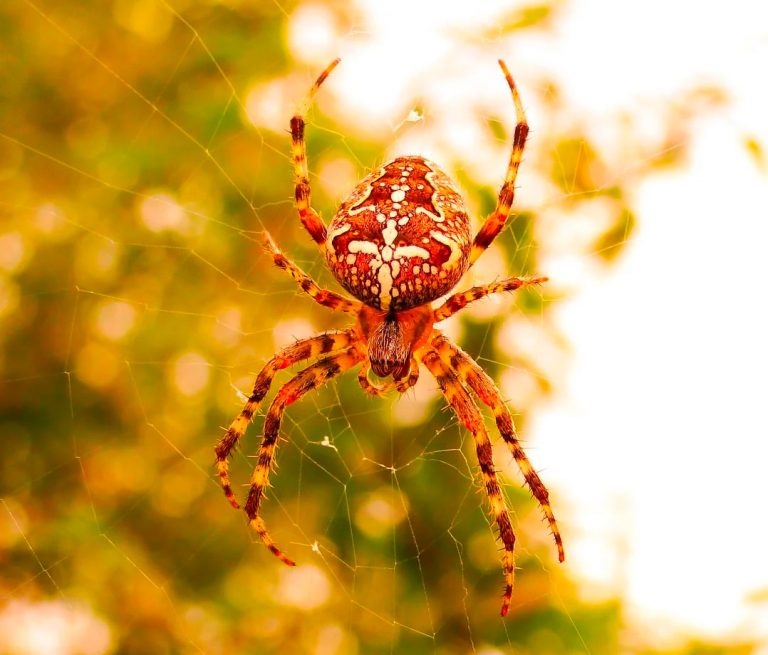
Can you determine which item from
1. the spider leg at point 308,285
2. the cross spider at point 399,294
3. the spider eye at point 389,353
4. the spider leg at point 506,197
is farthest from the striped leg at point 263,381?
the spider leg at point 506,197

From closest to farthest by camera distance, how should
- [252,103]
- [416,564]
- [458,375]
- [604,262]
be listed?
[458,375]
[416,564]
[604,262]
[252,103]

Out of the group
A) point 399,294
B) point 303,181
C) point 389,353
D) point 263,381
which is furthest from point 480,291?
point 263,381

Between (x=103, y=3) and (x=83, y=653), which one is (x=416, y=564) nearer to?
(x=83, y=653)

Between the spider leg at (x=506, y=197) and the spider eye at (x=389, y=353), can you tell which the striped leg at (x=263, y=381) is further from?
the spider leg at (x=506, y=197)

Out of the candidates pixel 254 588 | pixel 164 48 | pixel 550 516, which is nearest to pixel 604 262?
pixel 550 516

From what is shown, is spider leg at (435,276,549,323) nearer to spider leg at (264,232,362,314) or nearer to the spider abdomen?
the spider abdomen

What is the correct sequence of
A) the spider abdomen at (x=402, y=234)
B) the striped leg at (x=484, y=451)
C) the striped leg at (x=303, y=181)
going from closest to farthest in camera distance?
the spider abdomen at (x=402, y=234), the striped leg at (x=484, y=451), the striped leg at (x=303, y=181)

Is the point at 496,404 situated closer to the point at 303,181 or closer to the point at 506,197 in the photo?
the point at 506,197
